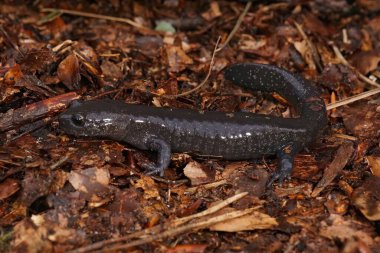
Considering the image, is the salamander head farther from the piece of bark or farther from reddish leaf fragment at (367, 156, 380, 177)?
reddish leaf fragment at (367, 156, 380, 177)

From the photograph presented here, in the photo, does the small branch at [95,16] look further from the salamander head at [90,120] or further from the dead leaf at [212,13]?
the salamander head at [90,120]

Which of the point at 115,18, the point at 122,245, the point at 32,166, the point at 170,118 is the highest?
the point at 115,18

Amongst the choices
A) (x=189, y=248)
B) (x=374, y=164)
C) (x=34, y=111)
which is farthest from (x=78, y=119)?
(x=374, y=164)

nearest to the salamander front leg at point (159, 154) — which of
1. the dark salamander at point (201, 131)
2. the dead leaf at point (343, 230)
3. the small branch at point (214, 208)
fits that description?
the dark salamander at point (201, 131)

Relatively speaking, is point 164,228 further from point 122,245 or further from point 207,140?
point 207,140

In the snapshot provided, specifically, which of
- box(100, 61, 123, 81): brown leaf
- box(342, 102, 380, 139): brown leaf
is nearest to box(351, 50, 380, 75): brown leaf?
box(342, 102, 380, 139): brown leaf

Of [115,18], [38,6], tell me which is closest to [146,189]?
[115,18]

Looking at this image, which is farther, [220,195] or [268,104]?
[268,104]

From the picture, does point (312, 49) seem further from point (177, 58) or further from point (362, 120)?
point (177, 58)
